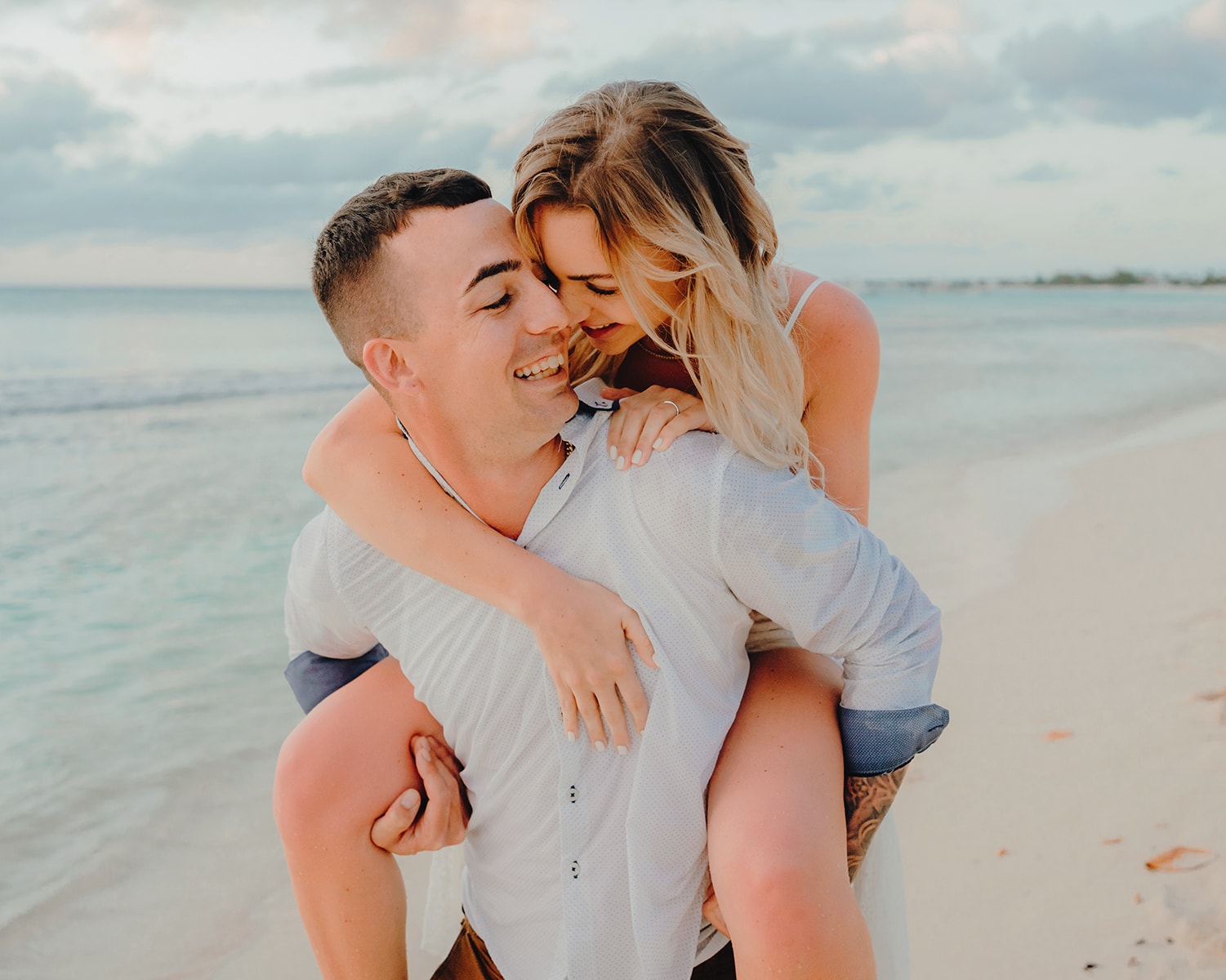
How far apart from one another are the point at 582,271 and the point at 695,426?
0.47m

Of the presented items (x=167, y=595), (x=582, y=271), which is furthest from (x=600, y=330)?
(x=167, y=595)

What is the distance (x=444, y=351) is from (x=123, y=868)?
90.9 inches

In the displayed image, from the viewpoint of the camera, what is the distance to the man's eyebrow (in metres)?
2.23

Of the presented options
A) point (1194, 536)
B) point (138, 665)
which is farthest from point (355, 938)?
point (1194, 536)

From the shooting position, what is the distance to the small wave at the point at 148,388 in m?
12.4

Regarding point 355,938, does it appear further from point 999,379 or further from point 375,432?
point 999,379

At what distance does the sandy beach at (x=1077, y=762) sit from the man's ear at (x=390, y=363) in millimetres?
2006

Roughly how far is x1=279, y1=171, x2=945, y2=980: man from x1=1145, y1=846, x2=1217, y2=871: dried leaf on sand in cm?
125

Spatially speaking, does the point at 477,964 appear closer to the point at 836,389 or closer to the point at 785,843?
the point at 785,843

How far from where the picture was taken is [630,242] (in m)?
2.29

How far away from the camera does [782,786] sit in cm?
200

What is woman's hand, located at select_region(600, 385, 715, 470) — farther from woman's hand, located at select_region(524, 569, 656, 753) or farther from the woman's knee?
the woman's knee

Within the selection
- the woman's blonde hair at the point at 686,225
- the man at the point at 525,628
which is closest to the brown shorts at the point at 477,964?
the man at the point at 525,628

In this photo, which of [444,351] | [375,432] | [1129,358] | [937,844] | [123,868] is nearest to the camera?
[444,351]
